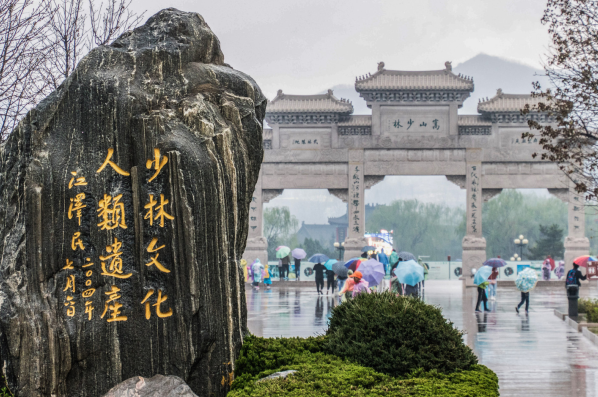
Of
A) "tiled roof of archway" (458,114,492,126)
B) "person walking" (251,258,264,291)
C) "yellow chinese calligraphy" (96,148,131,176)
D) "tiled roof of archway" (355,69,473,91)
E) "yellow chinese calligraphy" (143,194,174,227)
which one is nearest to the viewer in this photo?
"yellow chinese calligraphy" (143,194,174,227)

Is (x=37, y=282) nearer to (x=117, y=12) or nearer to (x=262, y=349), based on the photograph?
(x=262, y=349)

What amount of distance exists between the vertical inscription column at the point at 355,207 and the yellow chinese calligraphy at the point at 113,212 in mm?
Answer: 21300

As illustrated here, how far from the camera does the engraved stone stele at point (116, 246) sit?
4.52 m

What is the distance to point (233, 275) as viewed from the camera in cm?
475

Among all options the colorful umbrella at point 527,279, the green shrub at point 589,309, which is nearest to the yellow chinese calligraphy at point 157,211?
the green shrub at point 589,309

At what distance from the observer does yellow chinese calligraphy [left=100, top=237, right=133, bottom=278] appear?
4.54 meters

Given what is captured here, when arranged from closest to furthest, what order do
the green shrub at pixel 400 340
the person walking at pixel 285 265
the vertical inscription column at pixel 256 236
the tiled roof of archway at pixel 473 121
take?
the green shrub at pixel 400 340, the tiled roof of archway at pixel 473 121, the vertical inscription column at pixel 256 236, the person walking at pixel 285 265

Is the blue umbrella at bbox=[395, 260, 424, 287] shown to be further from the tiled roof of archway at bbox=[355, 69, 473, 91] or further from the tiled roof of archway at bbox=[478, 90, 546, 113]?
the tiled roof of archway at bbox=[478, 90, 546, 113]

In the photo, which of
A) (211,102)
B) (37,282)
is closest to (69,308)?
(37,282)

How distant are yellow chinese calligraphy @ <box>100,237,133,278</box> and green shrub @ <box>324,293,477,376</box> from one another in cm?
185

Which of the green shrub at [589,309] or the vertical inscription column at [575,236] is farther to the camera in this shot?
the vertical inscription column at [575,236]

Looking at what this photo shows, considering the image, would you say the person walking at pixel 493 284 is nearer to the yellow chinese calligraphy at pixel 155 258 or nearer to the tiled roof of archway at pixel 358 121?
the tiled roof of archway at pixel 358 121

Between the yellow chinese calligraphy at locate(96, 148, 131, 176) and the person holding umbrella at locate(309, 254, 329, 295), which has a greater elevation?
the yellow chinese calligraphy at locate(96, 148, 131, 176)

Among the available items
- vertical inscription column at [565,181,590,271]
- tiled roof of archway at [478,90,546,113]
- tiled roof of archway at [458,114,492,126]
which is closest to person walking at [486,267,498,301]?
vertical inscription column at [565,181,590,271]
